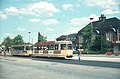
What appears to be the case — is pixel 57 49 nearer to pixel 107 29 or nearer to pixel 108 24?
pixel 107 29

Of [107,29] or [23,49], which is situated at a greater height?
[107,29]

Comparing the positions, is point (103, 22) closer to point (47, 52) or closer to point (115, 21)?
point (115, 21)

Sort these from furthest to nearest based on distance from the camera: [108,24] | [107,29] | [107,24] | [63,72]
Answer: [107,24] → [108,24] → [107,29] → [63,72]

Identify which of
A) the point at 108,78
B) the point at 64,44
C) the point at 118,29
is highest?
the point at 118,29

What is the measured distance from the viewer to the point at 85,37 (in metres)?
80.4

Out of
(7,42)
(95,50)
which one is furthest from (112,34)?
(7,42)

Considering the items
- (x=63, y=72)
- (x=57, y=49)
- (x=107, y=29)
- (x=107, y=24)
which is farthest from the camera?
(x=107, y=24)

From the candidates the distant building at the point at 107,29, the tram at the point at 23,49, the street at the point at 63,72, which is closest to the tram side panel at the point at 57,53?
the tram at the point at 23,49

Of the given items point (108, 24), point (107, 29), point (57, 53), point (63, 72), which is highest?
point (108, 24)

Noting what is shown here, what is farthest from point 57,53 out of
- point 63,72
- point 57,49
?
point 63,72

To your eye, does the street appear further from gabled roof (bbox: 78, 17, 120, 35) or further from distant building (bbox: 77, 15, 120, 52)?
gabled roof (bbox: 78, 17, 120, 35)

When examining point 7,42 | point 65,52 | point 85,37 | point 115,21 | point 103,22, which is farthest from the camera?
point 7,42

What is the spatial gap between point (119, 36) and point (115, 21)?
8.41 meters

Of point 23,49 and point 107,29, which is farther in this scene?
point 107,29
